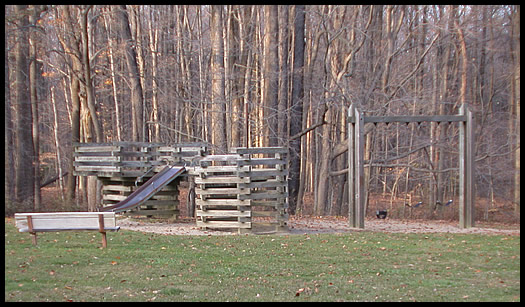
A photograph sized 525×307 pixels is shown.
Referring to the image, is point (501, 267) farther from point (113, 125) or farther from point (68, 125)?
point (68, 125)

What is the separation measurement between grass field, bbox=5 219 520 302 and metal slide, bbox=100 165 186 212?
138 centimetres

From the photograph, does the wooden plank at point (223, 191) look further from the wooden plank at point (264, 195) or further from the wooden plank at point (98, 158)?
the wooden plank at point (98, 158)

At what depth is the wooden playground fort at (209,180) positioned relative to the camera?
13.8 m

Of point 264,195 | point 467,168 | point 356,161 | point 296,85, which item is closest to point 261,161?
point 264,195

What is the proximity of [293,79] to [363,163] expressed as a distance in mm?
9616

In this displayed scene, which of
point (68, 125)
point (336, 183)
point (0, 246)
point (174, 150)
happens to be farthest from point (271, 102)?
point (68, 125)

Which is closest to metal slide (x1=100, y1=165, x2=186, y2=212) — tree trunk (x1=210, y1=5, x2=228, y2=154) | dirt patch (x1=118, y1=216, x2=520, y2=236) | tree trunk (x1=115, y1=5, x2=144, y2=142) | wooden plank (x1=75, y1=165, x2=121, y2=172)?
dirt patch (x1=118, y1=216, x2=520, y2=236)

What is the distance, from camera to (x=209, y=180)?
46.4 ft

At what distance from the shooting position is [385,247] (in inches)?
452

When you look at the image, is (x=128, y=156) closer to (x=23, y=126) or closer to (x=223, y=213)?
(x=223, y=213)

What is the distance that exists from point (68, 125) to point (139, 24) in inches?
430

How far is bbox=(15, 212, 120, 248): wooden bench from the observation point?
1011 centimetres

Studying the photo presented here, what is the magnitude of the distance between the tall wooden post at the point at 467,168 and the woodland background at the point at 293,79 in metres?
5.01

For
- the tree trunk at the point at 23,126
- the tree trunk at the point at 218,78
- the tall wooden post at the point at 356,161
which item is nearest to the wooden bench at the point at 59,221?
the tall wooden post at the point at 356,161
